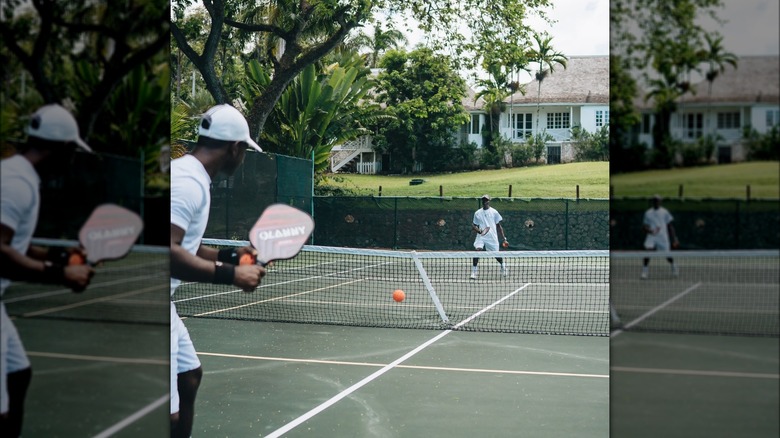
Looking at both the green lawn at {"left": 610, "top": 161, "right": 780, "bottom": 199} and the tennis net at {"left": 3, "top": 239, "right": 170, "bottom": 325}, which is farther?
the green lawn at {"left": 610, "top": 161, "right": 780, "bottom": 199}

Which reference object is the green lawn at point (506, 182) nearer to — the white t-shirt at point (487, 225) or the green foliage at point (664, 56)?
the white t-shirt at point (487, 225)

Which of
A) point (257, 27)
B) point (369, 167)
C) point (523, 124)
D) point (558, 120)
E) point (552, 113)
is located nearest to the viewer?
point (257, 27)

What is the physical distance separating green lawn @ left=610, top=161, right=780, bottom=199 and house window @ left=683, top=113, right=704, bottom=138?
0.08 meters

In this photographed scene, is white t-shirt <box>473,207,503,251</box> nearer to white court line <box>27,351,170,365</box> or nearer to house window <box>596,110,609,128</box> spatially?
white court line <box>27,351,170,365</box>

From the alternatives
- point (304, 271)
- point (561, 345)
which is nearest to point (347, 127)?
point (304, 271)

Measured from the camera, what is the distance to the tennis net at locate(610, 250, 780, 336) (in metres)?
1.74

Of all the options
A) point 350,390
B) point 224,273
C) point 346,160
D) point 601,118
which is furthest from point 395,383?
point 601,118

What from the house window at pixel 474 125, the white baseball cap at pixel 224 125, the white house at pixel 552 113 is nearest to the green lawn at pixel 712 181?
the white baseball cap at pixel 224 125

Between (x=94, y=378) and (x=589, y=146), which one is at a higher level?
(x=589, y=146)

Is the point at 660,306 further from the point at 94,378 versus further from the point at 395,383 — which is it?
the point at 395,383

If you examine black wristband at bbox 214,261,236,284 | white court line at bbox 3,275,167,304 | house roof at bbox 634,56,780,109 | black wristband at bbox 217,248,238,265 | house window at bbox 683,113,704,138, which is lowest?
black wristband at bbox 214,261,236,284

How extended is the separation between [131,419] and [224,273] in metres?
1.94

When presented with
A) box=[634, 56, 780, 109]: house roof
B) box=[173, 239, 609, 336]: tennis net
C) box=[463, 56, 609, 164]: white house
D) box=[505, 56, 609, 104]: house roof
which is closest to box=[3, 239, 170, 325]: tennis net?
box=[634, 56, 780, 109]: house roof

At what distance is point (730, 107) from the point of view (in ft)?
5.81
